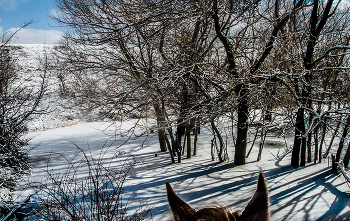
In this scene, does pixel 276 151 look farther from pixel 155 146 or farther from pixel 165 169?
pixel 155 146

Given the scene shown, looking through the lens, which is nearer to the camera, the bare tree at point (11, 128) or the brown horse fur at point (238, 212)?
the brown horse fur at point (238, 212)

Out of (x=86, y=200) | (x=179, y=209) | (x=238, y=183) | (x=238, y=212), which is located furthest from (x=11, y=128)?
(x=238, y=212)

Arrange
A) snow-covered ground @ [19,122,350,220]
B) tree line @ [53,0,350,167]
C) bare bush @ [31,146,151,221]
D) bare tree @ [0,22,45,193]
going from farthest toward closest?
tree line @ [53,0,350,167] < bare tree @ [0,22,45,193] < snow-covered ground @ [19,122,350,220] < bare bush @ [31,146,151,221]

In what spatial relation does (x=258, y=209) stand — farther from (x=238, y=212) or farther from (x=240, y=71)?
(x=240, y=71)

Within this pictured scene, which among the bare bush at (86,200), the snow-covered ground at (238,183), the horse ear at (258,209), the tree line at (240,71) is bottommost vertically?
the snow-covered ground at (238,183)

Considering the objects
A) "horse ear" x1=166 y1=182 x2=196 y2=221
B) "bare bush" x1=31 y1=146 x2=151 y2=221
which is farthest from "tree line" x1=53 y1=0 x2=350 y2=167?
"horse ear" x1=166 y1=182 x2=196 y2=221

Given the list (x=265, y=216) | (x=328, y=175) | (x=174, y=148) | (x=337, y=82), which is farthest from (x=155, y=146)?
(x=265, y=216)

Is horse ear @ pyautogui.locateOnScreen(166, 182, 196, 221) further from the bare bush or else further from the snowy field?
the snowy field

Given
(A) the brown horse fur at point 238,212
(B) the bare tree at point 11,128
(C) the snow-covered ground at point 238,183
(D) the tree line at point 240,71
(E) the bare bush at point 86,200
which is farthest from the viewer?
(D) the tree line at point 240,71

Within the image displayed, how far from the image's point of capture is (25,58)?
33.8m

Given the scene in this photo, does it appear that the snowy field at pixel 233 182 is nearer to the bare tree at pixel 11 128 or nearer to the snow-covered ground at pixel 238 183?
the snow-covered ground at pixel 238 183

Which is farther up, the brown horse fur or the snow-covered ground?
the brown horse fur

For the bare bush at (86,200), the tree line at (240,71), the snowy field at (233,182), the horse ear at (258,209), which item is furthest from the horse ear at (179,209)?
the tree line at (240,71)

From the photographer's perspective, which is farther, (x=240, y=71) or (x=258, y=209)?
(x=240, y=71)
